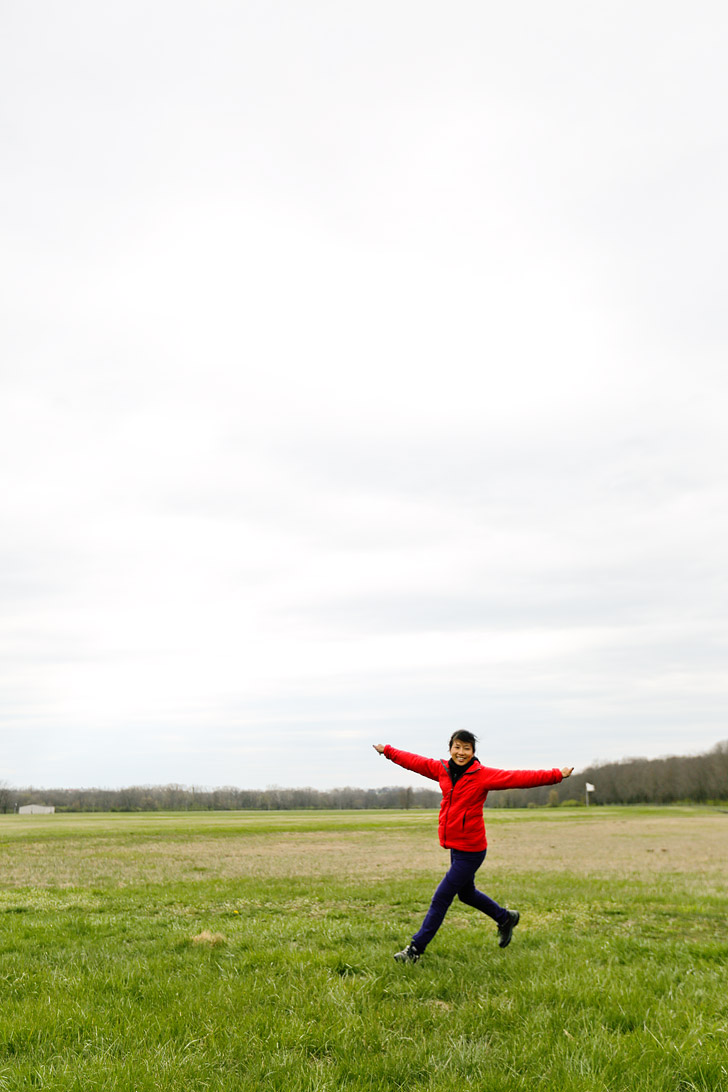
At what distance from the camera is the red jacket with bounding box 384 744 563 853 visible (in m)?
8.48

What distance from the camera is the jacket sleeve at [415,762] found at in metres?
8.96

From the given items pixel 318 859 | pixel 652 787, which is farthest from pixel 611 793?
pixel 318 859

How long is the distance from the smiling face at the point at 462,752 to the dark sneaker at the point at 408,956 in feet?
6.92

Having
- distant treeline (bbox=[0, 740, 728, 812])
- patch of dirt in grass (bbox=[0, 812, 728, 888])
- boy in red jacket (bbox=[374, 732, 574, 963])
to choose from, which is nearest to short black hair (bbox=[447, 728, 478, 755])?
boy in red jacket (bbox=[374, 732, 574, 963])

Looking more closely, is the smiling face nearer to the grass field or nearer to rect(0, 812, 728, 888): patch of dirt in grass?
the grass field

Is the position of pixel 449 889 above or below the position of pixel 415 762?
below

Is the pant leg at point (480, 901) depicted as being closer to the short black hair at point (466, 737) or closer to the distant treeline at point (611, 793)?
the short black hair at point (466, 737)

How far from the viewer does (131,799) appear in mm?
189500

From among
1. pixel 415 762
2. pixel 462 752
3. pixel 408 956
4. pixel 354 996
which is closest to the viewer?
pixel 354 996

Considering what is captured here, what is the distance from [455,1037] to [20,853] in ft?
103

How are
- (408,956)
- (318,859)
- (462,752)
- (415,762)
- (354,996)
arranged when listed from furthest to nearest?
(318,859) → (415,762) → (462,752) → (408,956) → (354,996)

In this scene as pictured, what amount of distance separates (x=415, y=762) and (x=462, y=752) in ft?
2.37

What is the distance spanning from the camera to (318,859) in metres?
28.0

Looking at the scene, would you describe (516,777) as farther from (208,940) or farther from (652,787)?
(652,787)
